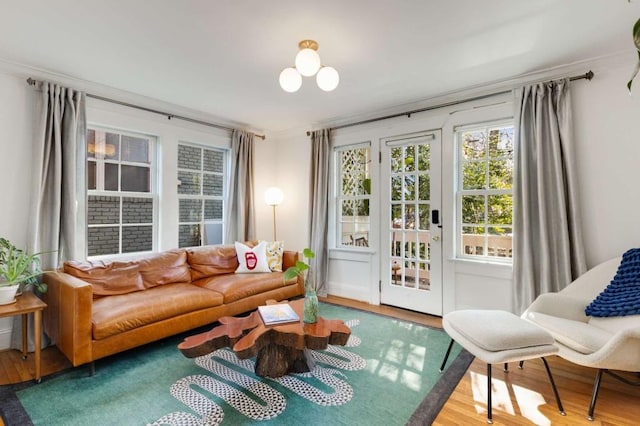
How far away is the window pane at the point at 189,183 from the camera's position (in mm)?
4004

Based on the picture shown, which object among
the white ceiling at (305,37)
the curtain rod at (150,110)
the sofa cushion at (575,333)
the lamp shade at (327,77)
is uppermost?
the white ceiling at (305,37)

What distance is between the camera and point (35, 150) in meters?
2.80

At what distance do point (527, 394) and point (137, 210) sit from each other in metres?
4.02

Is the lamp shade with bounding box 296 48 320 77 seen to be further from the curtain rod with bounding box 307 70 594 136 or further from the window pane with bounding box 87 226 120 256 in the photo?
the window pane with bounding box 87 226 120 256

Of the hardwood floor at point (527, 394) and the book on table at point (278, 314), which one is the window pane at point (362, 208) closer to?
the book on table at point (278, 314)

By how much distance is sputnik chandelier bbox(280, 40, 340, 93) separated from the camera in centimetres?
214

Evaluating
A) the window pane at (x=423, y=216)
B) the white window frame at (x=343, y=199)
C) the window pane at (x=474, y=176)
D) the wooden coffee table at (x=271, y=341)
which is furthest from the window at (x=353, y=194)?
the wooden coffee table at (x=271, y=341)

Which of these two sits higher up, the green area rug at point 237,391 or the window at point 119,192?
the window at point 119,192

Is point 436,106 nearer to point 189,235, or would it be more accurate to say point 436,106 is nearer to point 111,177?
point 189,235

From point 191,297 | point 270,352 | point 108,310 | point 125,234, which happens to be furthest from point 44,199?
point 270,352

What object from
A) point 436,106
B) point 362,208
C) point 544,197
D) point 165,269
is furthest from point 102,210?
point 544,197

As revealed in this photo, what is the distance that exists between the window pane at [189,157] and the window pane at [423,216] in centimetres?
291

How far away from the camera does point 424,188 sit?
367 cm

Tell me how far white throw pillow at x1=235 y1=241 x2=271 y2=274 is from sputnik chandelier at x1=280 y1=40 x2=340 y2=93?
211 cm
